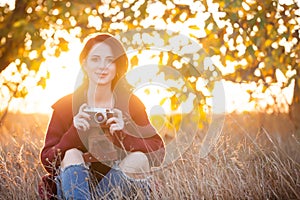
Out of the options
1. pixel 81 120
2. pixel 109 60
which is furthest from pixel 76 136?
pixel 109 60

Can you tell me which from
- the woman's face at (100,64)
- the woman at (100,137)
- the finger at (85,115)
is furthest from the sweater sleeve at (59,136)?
the woman's face at (100,64)

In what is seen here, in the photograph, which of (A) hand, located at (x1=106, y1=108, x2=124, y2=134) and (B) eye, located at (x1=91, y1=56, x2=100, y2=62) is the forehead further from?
(A) hand, located at (x1=106, y1=108, x2=124, y2=134)

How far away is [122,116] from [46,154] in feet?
1.57

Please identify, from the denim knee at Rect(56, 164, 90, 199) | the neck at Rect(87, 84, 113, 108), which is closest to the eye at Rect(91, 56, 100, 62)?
the neck at Rect(87, 84, 113, 108)

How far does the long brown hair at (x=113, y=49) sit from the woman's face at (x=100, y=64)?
2cm

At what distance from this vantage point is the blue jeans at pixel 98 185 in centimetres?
318

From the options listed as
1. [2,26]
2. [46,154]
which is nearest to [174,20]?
[2,26]

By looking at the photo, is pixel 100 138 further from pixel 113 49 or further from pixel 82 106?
pixel 113 49

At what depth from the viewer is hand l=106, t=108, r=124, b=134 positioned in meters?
3.25

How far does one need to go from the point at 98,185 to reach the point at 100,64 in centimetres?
68

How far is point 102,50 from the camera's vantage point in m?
3.39

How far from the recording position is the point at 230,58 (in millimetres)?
4473

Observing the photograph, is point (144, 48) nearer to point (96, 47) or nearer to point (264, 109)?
point (96, 47)

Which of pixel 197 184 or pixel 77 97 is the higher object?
pixel 77 97
